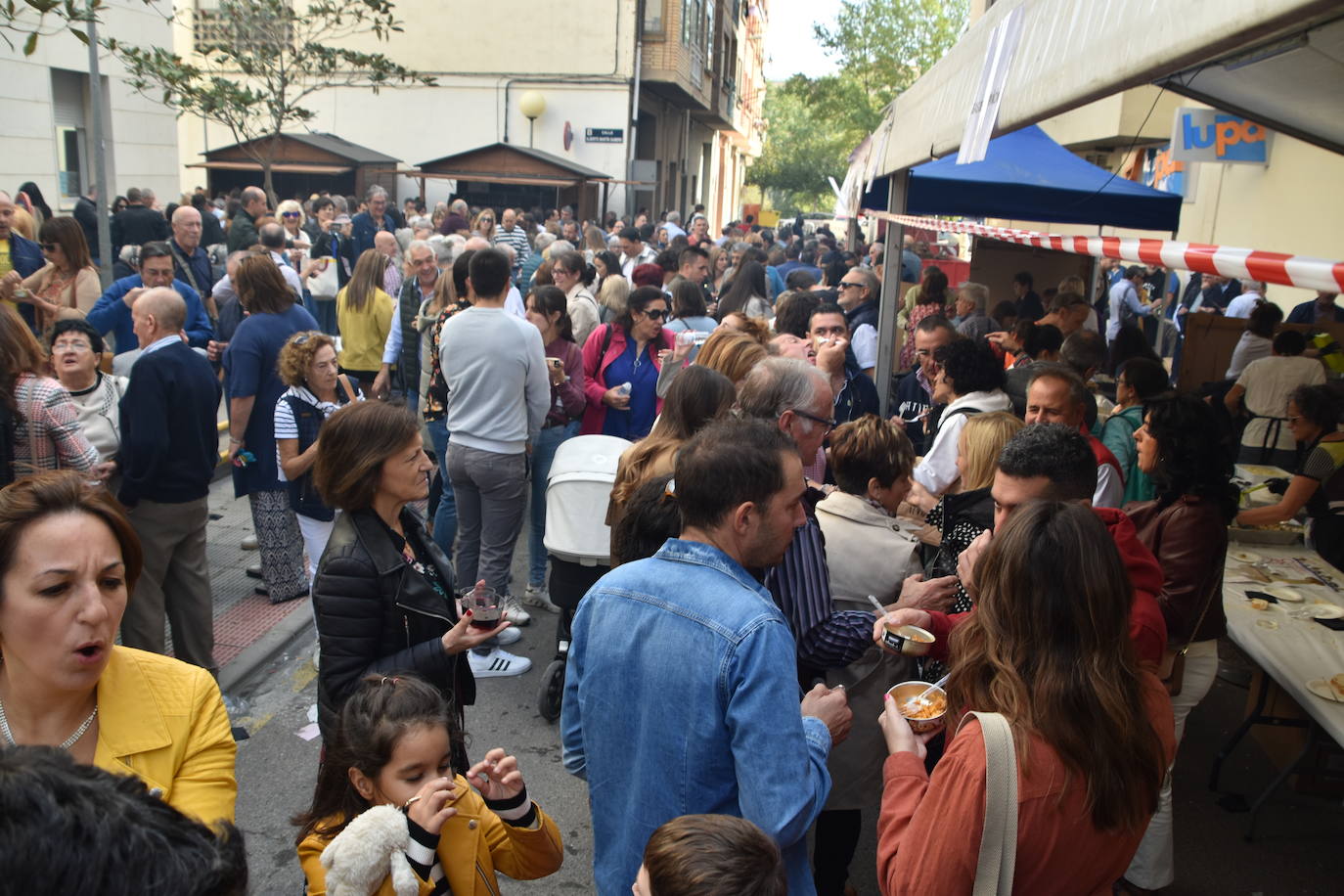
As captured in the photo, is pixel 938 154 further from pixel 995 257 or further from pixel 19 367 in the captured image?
pixel 995 257

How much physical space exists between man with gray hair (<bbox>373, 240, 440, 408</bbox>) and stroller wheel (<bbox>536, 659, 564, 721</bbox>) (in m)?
3.13

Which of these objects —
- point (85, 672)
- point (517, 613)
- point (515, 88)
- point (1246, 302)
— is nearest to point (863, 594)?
point (85, 672)

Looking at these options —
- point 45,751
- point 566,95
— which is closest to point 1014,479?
point 45,751

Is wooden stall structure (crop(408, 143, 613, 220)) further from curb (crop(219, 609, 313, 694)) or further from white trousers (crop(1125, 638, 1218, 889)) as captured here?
white trousers (crop(1125, 638, 1218, 889))

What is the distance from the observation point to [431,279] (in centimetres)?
786

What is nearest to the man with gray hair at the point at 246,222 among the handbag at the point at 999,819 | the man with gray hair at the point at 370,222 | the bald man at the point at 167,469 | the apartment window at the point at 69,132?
the man with gray hair at the point at 370,222

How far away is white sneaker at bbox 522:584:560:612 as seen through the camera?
639 centimetres

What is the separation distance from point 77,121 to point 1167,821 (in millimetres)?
20734

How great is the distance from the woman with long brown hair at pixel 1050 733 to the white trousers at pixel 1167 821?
5.83 ft

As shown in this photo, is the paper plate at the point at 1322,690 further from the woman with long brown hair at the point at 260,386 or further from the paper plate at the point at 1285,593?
the woman with long brown hair at the point at 260,386

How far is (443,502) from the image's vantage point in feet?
21.0

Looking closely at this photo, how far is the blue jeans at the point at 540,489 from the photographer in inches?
254

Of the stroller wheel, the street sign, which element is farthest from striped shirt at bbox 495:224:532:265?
the street sign

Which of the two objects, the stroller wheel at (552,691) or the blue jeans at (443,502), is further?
the blue jeans at (443,502)
